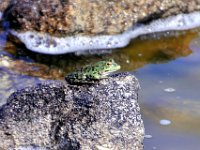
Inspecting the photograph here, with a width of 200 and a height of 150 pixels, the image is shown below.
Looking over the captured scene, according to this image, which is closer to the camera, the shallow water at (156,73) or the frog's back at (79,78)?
the frog's back at (79,78)

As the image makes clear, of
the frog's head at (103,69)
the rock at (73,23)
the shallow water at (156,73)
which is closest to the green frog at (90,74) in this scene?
the frog's head at (103,69)

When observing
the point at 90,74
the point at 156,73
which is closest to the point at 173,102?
the point at 156,73

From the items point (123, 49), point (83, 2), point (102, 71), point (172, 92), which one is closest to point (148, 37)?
point (123, 49)

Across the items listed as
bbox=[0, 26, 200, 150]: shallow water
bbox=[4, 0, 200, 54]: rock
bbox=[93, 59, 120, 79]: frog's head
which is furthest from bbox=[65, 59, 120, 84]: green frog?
bbox=[4, 0, 200, 54]: rock

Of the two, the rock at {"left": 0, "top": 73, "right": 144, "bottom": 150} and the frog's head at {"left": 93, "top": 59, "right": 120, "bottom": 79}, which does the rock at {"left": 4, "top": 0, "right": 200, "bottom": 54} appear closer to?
the frog's head at {"left": 93, "top": 59, "right": 120, "bottom": 79}

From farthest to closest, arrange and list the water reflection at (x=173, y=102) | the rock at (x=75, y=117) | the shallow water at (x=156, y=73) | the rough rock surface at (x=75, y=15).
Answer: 1. the rough rock surface at (x=75, y=15)
2. the shallow water at (x=156, y=73)
3. the water reflection at (x=173, y=102)
4. the rock at (x=75, y=117)

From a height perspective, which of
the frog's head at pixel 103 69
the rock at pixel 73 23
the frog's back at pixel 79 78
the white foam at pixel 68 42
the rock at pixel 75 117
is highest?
the rock at pixel 73 23

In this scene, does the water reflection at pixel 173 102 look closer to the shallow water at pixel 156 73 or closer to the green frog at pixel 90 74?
the shallow water at pixel 156 73

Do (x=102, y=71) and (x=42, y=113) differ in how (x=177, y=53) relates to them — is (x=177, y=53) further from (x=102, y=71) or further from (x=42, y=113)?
(x=42, y=113)

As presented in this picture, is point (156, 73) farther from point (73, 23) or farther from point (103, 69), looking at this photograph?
point (103, 69)
